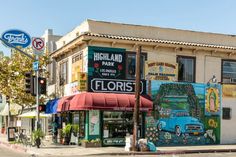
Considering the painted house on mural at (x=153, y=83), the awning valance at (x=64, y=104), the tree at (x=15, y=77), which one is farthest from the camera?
the tree at (x=15, y=77)

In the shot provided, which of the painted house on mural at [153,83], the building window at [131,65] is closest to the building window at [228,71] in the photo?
the painted house on mural at [153,83]

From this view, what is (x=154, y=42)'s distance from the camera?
28656 millimetres

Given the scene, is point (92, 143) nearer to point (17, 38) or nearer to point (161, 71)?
point (161, 71)

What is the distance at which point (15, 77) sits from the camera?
34.2 m

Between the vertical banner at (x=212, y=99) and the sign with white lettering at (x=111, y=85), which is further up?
the sign with white lettering at (x=111, y=85)

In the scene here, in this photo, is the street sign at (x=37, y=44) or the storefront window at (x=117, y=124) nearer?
the storefront window at (x=117, y=124)

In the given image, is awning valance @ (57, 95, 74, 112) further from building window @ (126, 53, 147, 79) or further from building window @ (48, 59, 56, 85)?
building window @ (48, 59, 56, 85)

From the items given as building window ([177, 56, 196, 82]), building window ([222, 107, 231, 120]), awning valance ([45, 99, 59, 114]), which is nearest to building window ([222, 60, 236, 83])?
building window ([222, 107, 231, 120])

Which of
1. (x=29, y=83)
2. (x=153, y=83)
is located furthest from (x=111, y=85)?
(x=29, y=83)

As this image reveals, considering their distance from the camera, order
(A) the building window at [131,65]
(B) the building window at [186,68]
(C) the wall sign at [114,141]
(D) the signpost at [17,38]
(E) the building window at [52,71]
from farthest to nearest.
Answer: (E) the building window at [52,71] → (B) the building window at [186,68] → (A) the building window at [131,65] → (D) the signpost at [17,38] → (C) the wall sign at [114,141]

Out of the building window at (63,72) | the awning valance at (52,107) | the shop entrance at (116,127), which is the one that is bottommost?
the shop entrance at (116,127)

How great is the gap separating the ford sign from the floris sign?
13.9 feet

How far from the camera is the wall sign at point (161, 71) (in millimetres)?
28938

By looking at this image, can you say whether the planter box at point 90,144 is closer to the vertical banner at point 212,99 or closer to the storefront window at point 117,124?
the storefront window at point 117,124
